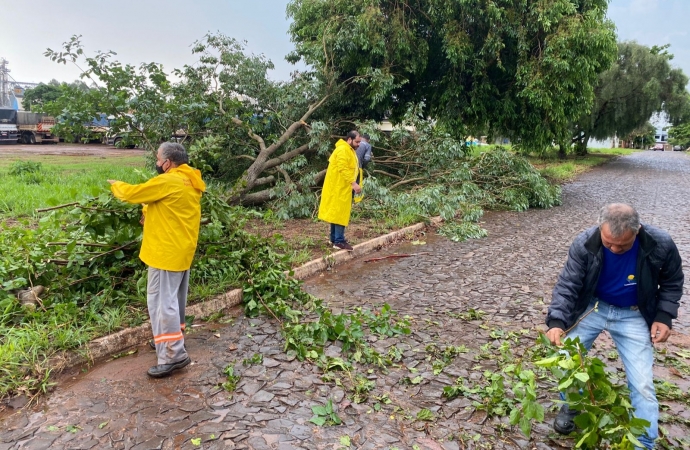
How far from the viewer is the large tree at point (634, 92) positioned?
2844cm

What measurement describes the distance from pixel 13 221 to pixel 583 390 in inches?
345

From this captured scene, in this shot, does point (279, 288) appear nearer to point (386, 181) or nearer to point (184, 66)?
point (386, 181)

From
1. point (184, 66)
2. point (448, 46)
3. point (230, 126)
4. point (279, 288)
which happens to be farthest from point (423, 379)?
point (448, 46)

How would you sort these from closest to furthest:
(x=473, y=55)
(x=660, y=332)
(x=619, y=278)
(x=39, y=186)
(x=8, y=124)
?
A: (x=660, y=332)
(x=619, y=278)
(x=39, y=186)
(x=473, y=55)
(x=8, y=124)

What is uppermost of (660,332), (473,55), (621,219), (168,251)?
(473,55)

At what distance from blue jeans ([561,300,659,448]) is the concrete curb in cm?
326

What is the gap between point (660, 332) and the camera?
9.04ft

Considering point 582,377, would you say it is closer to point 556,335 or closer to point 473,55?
point 556,335

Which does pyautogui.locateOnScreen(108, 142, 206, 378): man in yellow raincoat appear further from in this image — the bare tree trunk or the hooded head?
the bare tree trunk

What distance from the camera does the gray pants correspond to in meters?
3.67

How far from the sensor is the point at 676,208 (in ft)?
41.1

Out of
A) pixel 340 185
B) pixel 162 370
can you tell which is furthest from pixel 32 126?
pixel 162 370

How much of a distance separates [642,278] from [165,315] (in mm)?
3309

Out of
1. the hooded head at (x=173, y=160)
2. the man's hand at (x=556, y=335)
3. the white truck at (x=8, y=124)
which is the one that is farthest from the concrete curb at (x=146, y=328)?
the white truck at (x=8, y=124)
